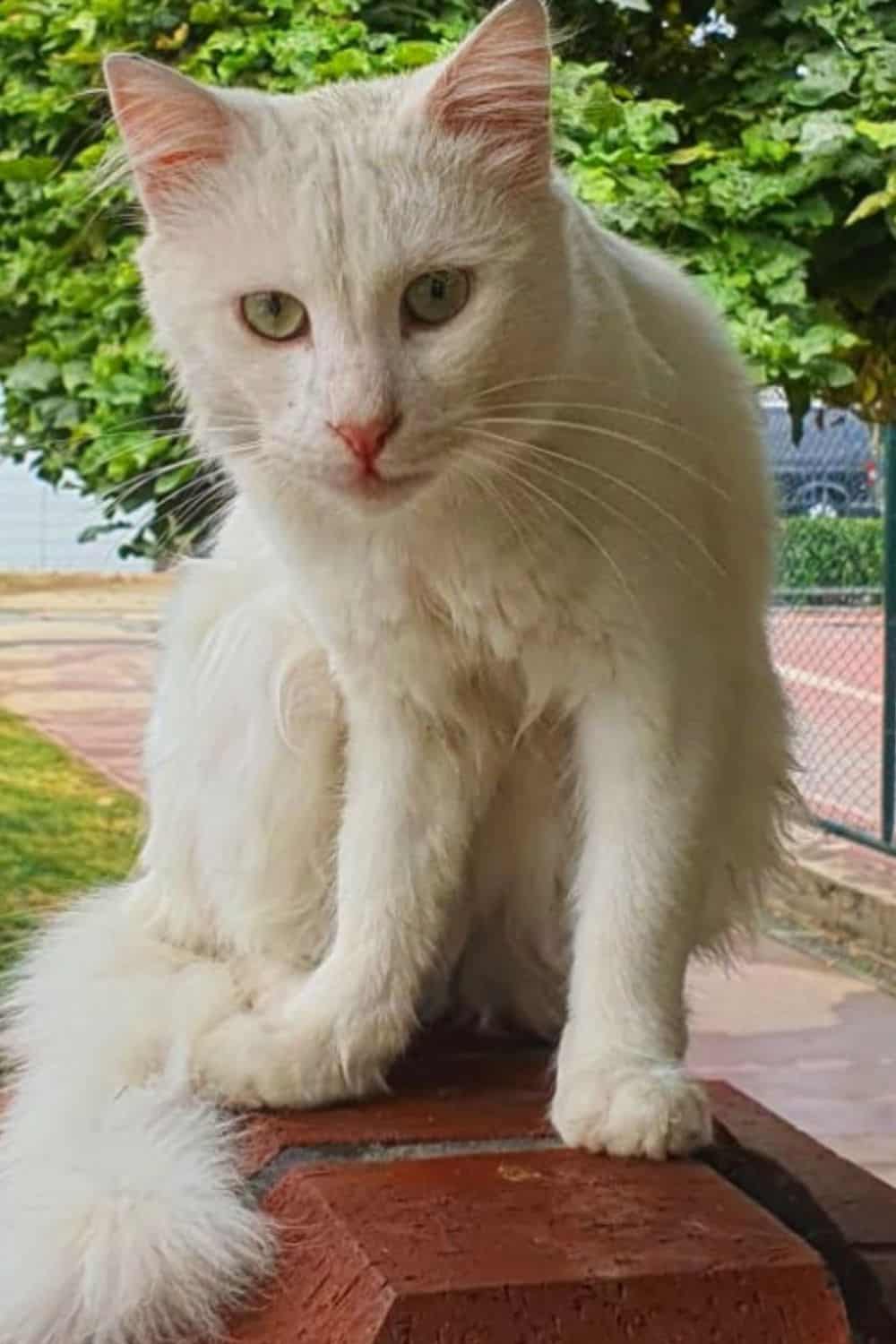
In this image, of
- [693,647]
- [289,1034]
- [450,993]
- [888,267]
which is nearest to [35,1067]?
[289,1034]

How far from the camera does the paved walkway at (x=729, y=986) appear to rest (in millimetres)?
2316

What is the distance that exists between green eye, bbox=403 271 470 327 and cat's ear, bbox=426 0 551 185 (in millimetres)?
69

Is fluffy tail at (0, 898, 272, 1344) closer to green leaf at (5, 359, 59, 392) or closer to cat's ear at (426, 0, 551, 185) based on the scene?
cat's ear at (426, 0, 551, 185)

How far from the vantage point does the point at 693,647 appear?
3.19 ft

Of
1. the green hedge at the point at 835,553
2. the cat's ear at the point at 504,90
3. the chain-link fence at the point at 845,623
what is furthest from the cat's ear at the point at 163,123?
the green hedge at the point at 835,553

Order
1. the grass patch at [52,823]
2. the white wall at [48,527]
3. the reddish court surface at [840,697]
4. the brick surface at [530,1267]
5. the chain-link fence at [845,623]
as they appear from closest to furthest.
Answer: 1. the brick surface at [530,1267]
2. the white wall at [48,527]
3. the grass patch at [52,823]
4. the chain-link fence at [845,623]
5. the reddish court surface at [840,697]

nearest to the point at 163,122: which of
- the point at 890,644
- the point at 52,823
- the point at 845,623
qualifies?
the point at 52,823

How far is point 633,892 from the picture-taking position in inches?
38.3

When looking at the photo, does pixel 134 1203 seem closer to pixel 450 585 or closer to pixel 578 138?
pixel 450 585

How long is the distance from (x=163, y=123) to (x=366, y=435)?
207 mm

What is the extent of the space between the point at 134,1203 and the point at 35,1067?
217 mm

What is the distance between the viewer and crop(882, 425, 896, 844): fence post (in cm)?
305

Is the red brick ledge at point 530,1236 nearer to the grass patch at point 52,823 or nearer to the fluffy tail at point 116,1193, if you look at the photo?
the fluffy tail at point 116,1193

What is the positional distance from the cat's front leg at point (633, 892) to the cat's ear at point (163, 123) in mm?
327
